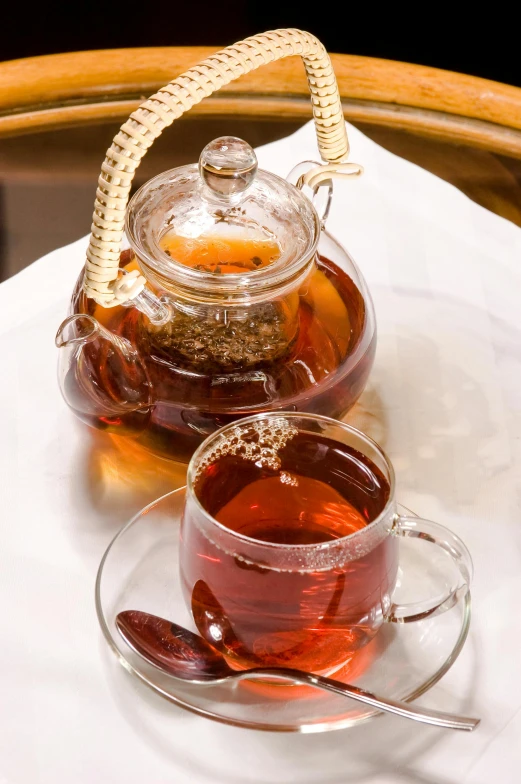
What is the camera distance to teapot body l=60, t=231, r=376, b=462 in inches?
26.0

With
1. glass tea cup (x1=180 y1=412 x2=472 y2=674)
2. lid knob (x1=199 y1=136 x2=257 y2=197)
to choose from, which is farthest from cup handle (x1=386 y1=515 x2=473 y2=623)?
lid knob (x1=199 y1=136 x2=257 y2=197)

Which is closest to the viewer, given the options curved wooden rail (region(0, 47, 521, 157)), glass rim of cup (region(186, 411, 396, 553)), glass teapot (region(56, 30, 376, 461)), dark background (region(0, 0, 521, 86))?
glass rim of cup (region(186, 411, 396, 553))

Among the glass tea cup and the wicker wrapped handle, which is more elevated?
the wicker wrapped handle

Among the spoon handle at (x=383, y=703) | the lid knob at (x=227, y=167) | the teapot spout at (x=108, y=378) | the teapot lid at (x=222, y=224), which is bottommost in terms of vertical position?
the spoon handle at (x=383, y=703)

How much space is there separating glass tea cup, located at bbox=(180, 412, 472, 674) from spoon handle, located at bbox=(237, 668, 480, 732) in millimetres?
19

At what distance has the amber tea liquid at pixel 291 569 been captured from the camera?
1.71 ft

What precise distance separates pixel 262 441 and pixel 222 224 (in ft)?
0.60

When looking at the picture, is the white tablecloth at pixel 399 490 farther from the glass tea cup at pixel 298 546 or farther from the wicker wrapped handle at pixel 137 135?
the wicker wrapped handle at pixel 137 135

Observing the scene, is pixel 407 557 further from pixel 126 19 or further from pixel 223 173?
pixel 126 19

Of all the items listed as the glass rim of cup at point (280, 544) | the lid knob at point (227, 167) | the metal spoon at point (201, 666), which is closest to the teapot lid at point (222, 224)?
the lid knob at point (227, 167)

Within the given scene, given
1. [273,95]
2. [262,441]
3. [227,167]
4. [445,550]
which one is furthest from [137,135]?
[273,95]

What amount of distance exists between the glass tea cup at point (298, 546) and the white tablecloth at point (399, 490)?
5 centimetres

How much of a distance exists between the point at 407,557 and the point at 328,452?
9 cm

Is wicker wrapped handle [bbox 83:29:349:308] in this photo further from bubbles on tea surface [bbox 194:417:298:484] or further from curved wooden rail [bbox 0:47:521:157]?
curved wooden rail [bbox 0:47:521:157]
